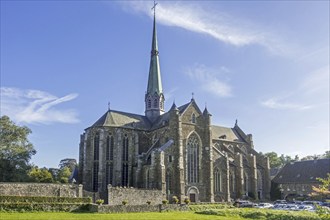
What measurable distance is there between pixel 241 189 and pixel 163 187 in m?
18.7

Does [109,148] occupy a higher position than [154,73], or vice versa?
[154,73]

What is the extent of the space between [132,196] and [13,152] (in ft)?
73.6

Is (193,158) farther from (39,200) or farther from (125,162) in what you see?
(39,200)

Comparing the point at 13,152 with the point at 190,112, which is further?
the point at 190,112

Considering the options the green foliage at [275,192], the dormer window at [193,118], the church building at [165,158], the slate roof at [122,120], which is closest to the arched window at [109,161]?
the church building at [165,158]

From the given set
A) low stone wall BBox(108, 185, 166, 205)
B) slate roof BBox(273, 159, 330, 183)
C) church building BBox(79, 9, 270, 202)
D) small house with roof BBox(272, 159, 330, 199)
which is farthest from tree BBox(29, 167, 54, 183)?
slate roof BBox(273, 159, 330, 183)

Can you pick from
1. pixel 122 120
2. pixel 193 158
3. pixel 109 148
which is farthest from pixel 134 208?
pixel 122 120

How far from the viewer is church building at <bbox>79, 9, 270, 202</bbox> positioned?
56094 millimetres

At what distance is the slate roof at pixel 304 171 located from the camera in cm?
7225

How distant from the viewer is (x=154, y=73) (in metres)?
75.4

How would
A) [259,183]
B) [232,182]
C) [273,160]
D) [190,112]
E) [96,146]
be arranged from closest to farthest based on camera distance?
[190,112] < [96,146] < [232,182] < [259,183] < [273,160]

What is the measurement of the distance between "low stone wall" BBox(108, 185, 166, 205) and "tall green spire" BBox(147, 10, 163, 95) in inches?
1107

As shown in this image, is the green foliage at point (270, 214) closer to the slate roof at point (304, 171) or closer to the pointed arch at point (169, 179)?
the pointed arch at point (169, 179)

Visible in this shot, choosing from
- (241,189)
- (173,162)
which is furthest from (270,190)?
(173,162)
